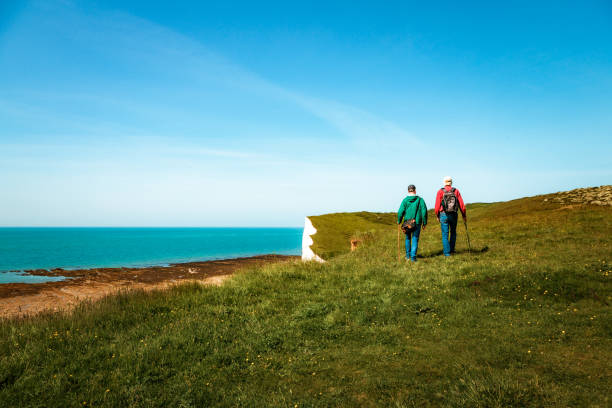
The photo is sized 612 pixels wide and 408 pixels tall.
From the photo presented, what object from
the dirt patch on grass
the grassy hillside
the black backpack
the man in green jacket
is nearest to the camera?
the black backpack

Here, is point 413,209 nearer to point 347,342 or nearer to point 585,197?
point 347,342

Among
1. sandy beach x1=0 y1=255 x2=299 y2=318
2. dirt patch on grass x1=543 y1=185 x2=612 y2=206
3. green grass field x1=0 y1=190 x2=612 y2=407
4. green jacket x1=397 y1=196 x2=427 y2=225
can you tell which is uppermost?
dirt patch on grass x1=543 y1=185 x2=612 y2=206

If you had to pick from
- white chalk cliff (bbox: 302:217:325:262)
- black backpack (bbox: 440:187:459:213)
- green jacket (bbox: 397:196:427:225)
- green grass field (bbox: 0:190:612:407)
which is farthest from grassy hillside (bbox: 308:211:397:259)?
green grass field (bbox: 0:190:612:407)

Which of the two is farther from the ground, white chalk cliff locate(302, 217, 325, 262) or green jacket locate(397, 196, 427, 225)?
green jacket locate(397, 196, 427, 225)

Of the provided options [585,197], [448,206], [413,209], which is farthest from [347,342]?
[585,197]

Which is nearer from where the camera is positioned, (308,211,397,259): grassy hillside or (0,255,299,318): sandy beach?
(0,255,299,318): sandy beach

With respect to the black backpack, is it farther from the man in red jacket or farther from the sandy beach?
the sandy beach

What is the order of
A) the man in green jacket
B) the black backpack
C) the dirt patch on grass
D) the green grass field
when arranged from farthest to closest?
the dirt patch on grass, the man in green jacket, the black backpack, the green grass field

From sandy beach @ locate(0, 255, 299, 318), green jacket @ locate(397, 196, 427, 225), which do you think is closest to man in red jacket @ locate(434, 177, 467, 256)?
green jacket @ locate(397, 196, 427, 225)

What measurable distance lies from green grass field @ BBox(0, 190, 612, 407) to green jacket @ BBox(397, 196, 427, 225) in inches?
103

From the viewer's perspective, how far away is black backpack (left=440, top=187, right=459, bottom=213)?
1380 centimetres

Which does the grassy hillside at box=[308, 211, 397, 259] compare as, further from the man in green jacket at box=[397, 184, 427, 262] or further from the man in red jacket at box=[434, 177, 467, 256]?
the man in red jacket at box=[434, 177, 467, 256]

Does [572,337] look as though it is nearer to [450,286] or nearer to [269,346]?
[450,286]

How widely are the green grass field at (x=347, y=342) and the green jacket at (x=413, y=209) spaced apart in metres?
2.63
